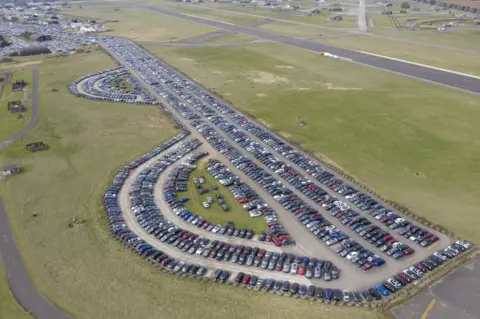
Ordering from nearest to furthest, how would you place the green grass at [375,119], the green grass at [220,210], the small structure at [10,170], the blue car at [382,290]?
the blue car at [382,290], the green grass at [220,210], the green grass at [375,119], the small structure at [10,170]

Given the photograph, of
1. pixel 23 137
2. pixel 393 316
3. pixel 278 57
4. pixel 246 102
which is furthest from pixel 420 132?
pixel 23 137

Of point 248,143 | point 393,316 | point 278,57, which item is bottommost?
point 393,316

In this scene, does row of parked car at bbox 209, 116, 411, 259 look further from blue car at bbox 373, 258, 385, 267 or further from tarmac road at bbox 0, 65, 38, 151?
tarmac road at bbox 0, 65, 38, 151

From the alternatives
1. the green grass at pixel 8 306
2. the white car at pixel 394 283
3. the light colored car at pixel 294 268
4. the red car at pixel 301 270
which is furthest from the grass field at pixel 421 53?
the green grass at pixel 8 306

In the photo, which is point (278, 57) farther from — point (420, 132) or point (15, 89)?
point (15, 89)

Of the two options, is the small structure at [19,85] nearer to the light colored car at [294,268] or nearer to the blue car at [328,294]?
the light colored car at [294,268]

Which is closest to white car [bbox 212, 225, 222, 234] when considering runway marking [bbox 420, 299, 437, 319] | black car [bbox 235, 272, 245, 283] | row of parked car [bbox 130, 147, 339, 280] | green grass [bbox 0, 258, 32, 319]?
row of parked car [bbox 130, 147, 339, 280]
